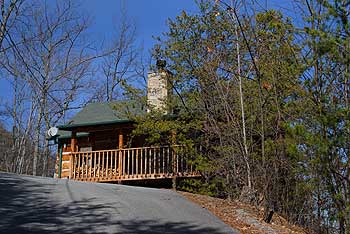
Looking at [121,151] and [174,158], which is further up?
[121,151]

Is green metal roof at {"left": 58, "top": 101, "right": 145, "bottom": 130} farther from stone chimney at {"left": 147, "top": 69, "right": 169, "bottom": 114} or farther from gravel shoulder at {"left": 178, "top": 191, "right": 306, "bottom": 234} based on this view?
gravel shoulder at {"left": 178, "top": 191, "right": 306, "bottom": 234}

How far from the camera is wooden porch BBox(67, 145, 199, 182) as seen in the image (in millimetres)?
14328

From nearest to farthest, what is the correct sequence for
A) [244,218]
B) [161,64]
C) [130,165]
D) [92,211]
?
[92,211] < [244,218] < [161,64] < [130,165]

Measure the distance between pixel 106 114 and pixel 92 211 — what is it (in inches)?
412

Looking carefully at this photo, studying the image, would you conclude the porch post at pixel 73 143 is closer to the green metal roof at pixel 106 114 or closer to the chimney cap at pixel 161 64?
the green metal roof at pixel 106 114

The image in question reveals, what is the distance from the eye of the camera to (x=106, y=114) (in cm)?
1794

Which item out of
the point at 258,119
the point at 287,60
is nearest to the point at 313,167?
the point at 287,60

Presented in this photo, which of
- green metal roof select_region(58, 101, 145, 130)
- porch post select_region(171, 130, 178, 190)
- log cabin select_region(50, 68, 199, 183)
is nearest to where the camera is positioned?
porch post select_region(171, 130, 178, 190)

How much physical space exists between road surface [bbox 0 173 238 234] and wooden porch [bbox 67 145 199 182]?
12.2ft

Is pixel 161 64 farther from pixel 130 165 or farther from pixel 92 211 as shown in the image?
pixel 92 211

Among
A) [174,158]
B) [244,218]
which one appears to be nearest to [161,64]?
[174,158]

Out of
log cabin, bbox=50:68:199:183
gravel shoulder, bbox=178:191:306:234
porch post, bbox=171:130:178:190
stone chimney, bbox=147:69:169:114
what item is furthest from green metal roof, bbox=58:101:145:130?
gravel shoulder, bbox=178:191:306:234

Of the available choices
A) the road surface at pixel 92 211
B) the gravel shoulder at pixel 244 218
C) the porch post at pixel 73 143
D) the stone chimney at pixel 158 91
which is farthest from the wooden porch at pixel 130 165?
the road surface at pixel 92 211

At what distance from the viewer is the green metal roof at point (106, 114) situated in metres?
14.7
